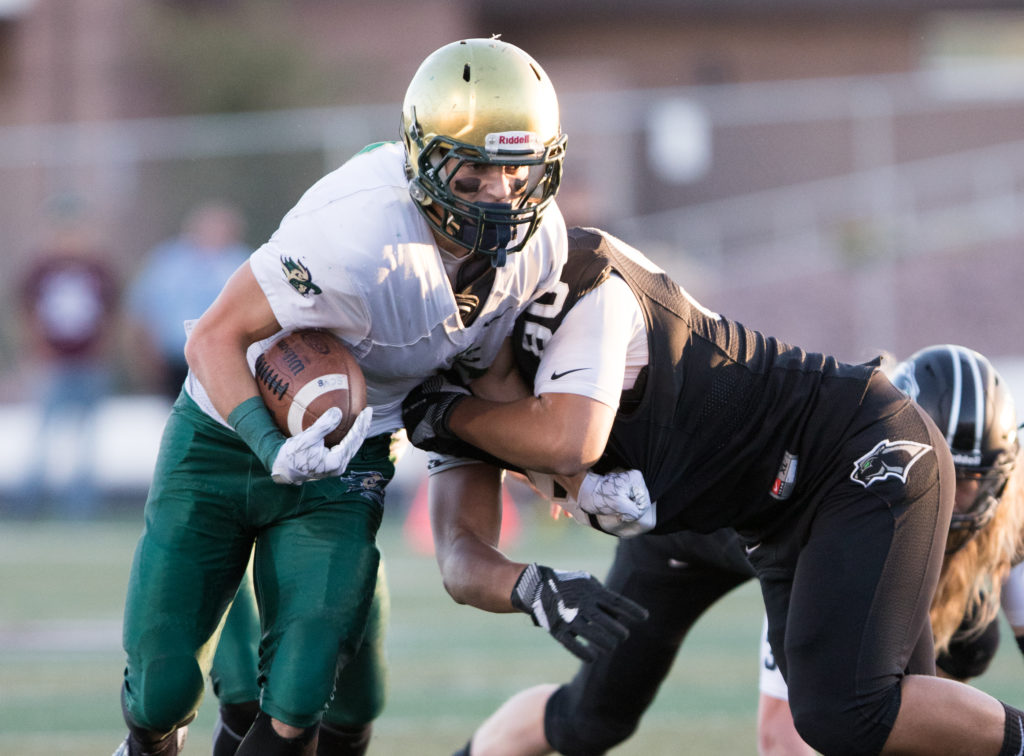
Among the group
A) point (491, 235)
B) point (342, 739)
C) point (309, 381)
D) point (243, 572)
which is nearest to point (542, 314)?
point (491, 235)

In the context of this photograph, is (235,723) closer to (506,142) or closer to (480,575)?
(480,575)

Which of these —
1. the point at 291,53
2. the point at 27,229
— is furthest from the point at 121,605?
the point at 291,53

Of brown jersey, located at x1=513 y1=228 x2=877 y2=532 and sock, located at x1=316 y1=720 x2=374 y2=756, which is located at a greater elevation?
brown jersey, located at x1=513 y1=228 x2=877 y2=532

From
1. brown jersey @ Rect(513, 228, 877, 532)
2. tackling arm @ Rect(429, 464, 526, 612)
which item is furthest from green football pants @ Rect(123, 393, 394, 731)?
brown jersey @ Rect(513, 228, 877, 532)

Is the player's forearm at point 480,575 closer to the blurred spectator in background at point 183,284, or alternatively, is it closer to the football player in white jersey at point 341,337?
the football player in white jersey at point 341,337

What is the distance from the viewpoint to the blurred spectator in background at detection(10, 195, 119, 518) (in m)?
10.5

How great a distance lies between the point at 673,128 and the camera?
1414 cm

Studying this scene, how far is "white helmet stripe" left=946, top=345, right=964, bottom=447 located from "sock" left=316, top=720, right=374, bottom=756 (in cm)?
166

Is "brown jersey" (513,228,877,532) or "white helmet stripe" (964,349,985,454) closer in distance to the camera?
"brown jersey" (513,228,877,532)

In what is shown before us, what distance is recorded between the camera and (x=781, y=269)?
1421 cm

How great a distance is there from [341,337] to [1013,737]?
173 cm

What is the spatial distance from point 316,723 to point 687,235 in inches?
524

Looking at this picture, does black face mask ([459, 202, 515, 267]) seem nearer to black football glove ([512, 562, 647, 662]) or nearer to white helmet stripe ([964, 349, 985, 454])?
A: black football glove ([512, 562, 647, 662])

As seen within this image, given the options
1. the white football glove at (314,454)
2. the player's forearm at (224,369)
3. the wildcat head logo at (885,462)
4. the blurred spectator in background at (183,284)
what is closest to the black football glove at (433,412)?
the white football glove at (314,454)
